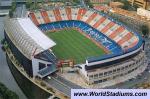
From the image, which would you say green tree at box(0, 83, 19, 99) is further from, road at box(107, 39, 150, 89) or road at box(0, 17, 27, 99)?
road at box(107, 39, 150, 89)

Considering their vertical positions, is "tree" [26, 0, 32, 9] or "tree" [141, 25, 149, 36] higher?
"tree" [26, 0, 32, 9]

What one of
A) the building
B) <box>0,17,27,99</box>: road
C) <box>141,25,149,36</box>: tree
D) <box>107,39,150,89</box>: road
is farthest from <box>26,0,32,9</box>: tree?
<box>107,39,150,89</box>: road

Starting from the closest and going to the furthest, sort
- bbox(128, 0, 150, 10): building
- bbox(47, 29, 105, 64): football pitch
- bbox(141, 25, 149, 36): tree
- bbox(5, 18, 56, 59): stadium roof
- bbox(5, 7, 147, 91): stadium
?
bbox(5, 7, 147, 91): stadium → bbox(5, 18, 56, 59): stadium roof → bbox(47, 29, 105, 64): football pitch → bbox(141, 25, 149, 36): tree → bbox(128, 0, 150, 10): building

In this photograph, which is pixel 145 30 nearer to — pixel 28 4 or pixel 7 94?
pixel 28 4

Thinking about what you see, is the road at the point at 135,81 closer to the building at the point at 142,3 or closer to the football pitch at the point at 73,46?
the football pitch at the point at 73,46

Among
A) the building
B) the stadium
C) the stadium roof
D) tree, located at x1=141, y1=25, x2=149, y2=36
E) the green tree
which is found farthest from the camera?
the building

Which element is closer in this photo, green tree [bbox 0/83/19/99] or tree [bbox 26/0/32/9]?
green tree [bbox 0/83/19/99]

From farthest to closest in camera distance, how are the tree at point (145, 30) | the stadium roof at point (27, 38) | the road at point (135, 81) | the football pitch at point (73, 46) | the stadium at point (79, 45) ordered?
the tree at point (145, 30) < the football pitch at point (73, 46) < the stadium roof at point (27, 38) < the stadium at point (79, 45) < the road at point (135, 81)

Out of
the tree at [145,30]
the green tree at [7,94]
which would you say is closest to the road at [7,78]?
the green tree at [7,94]

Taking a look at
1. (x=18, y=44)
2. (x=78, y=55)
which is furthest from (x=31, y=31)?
(x=78, y=55)
